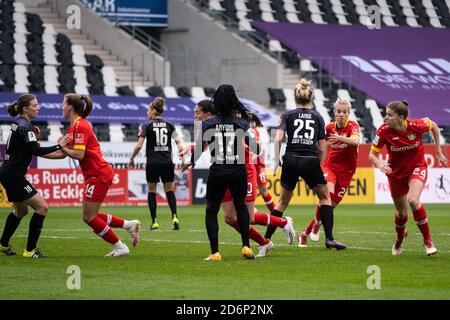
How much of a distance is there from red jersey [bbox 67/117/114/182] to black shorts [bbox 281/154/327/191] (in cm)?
251

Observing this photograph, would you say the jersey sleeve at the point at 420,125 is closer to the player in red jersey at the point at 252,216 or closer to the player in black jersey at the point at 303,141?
the player in black jersey at the point at 303,141

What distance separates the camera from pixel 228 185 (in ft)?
46.8

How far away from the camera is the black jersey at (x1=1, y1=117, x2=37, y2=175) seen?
50.0ft

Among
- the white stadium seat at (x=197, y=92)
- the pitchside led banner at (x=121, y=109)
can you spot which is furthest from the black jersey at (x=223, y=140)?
the white stadium seat at (x=197, y=92)

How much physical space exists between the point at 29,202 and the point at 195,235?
4.88m

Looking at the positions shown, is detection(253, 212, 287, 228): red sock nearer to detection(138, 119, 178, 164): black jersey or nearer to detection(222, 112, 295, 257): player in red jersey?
detection(222, 112, 295, 257): player in red jersey

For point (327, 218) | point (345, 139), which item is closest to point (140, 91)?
point (345, 139)

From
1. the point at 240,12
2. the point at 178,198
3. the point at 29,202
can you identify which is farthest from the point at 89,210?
the point at 240,12

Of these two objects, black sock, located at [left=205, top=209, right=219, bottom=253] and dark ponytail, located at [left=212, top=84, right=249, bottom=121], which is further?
black sock, located at [left=205, top=209, right=219, bottom=253]

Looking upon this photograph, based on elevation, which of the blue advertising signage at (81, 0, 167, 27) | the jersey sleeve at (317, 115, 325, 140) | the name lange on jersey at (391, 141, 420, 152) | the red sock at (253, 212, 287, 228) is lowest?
the red sock at (253, 212, 287, 228)

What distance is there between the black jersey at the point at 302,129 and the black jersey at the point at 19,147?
11.2ft

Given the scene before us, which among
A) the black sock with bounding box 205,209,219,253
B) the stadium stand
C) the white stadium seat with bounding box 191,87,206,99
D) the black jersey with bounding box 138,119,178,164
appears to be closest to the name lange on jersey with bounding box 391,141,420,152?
the black sock with bounding box 205,209,219,253

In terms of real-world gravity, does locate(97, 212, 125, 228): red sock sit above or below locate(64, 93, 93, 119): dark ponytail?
below
